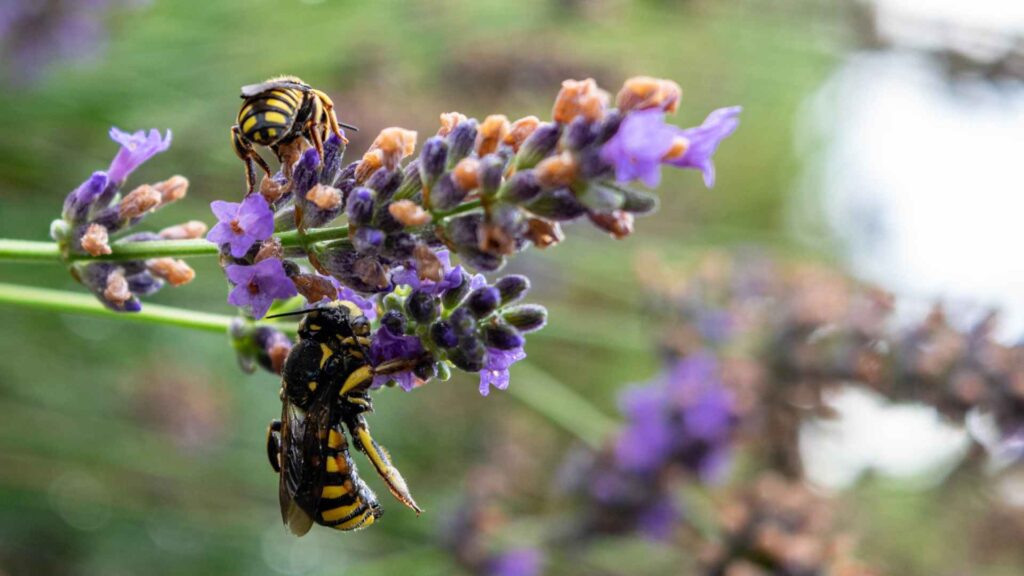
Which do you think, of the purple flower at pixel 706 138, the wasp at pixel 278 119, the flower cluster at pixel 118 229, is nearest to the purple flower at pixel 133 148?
the flower cluster at pixel 118 229

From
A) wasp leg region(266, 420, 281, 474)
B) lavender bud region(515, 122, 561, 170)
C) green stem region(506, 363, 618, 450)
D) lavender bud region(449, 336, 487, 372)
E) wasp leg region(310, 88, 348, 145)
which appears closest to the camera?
lavender bud region(515, 122, 561, 170)

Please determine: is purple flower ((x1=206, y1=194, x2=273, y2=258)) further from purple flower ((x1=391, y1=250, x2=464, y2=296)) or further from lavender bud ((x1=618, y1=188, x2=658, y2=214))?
lavender bud ((x1=618, y1=188, x2=658, y2=214))

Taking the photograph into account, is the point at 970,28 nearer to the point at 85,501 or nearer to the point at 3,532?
the point at 85,501

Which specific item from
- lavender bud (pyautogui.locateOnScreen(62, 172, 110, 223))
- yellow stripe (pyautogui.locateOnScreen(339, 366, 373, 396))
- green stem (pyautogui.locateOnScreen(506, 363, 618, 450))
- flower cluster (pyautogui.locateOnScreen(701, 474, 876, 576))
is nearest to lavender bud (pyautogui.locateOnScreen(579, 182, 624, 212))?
yellow stripe (pyautogui.locateOnScreen(339, 366, 373, 396))

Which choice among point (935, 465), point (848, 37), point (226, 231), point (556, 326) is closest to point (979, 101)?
point (848, 37)

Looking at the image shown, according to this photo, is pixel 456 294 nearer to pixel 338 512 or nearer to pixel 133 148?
pixel 338 512

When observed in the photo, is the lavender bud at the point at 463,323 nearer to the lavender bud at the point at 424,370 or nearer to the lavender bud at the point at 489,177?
the lavender bud at the point at 424,370
